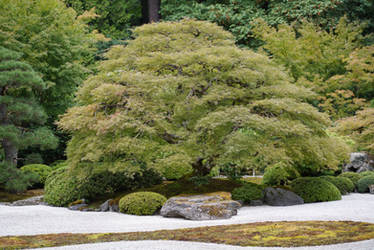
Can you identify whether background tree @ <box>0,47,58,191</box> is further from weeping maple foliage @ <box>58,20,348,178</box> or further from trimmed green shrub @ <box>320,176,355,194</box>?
trimmed green shrub @ <box>320,176,355,194</box>

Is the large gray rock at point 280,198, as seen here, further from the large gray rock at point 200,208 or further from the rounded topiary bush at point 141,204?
the rounded topiary bush at point 141,204

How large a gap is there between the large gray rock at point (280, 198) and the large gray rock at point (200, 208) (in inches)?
56.3

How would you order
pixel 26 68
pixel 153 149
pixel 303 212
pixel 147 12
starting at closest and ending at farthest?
pixel 303 212 < pixel 153 149 < pixel 26 68 < pixel 147 12

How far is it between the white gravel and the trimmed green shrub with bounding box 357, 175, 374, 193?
3252 millimetres

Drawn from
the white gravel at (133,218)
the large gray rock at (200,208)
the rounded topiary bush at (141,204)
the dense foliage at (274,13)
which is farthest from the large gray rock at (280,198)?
the dense foliage at (274,13)

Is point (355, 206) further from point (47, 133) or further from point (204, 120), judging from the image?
point (47, 133)

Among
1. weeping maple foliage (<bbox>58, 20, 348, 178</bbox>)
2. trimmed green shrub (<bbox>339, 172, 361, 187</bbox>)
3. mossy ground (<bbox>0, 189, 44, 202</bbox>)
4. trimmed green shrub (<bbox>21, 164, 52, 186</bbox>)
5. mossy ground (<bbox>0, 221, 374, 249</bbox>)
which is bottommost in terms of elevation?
mossy ground (<bbox>0, 221, 374, 249</bbox>)

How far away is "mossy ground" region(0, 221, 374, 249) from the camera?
651cm

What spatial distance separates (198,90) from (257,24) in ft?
36.5

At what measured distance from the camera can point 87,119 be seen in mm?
11258

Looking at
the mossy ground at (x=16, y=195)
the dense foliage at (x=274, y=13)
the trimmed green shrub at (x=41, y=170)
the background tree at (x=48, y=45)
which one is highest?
the dense foliage at (x=274, y=13)

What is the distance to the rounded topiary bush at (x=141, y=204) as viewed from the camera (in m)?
10.6

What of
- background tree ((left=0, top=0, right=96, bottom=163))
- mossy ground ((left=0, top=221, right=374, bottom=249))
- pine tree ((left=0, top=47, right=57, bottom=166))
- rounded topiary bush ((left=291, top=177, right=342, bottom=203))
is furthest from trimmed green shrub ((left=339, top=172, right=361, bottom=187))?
background tree ((left=0, top=0, right=96, bottom=163))

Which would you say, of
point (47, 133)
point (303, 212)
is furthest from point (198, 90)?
point (47, 133)
